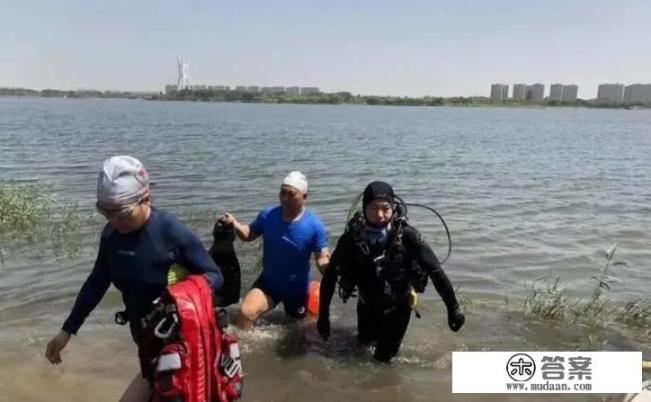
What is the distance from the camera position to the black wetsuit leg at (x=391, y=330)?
598 centimetres

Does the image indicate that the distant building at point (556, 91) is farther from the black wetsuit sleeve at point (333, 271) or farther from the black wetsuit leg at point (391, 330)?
the black wetsuit sleeve at point (333, 271)

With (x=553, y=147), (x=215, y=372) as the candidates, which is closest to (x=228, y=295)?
(x=215, y=372)

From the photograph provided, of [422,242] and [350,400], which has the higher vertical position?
[422,242]

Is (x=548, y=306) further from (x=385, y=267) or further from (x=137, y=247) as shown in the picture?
(x=137, y=247)

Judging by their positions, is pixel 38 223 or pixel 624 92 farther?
pixel 624 92

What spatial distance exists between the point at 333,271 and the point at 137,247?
2.62 m

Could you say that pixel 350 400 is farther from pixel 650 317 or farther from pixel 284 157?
pixel 284 157

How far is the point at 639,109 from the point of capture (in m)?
151

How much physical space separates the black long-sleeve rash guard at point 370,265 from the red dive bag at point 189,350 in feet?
8.39

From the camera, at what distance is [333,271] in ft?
19.4

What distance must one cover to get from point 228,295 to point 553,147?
33.5 meters

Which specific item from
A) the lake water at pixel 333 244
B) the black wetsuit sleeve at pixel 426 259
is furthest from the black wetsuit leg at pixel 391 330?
the black wetsuit sleeve at pixel 426 259

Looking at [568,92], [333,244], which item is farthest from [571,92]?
[333,244]

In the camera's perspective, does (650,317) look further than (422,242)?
Yes
